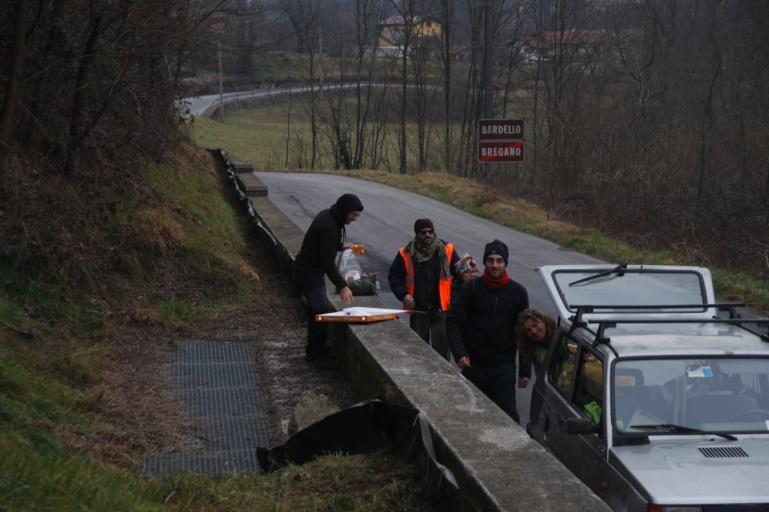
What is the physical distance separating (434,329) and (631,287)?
2189 millimetres

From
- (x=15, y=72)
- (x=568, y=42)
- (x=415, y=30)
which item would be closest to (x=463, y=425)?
(x=15, y=72)

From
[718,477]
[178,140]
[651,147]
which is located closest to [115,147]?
[178,140]

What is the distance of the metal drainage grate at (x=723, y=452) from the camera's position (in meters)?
5.91

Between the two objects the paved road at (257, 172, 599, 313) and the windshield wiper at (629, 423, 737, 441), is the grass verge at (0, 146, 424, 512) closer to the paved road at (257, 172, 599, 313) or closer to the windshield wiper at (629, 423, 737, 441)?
the windshield wiper at (629, 423, 737, 441)

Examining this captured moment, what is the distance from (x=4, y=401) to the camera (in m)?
6.17

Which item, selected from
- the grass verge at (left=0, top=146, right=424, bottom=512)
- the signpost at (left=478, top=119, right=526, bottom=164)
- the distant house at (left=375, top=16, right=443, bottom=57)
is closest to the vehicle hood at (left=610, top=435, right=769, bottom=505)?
the grass verge at (left=0, top=146, right=424, bottom=512)

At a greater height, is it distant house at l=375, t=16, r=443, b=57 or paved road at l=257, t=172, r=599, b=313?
distant house at l=375, t=16, r=443, b=57

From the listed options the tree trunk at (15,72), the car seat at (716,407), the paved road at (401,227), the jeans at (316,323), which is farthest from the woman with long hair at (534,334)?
the paved road at (401,227)

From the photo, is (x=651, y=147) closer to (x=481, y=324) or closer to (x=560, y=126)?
(x=560, y=126)

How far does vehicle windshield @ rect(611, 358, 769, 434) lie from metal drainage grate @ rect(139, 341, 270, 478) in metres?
2.38

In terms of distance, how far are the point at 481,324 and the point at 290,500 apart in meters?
3.25

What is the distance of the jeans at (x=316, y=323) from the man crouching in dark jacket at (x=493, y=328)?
1.27 m

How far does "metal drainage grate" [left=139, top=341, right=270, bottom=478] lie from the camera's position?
664 centimetres

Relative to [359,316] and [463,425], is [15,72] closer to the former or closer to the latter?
[359,316]
